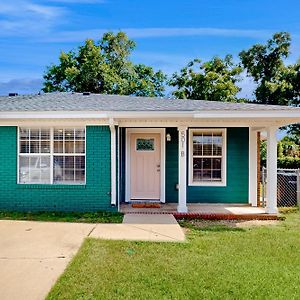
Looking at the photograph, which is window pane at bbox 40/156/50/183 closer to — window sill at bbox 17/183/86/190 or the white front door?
window sill at bbox 17/183/86/190

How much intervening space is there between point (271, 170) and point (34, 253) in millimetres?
6244

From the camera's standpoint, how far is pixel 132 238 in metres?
7.02

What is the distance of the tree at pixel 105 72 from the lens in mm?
26094

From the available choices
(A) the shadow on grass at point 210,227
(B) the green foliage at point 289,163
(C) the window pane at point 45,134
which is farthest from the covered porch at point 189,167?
(B) the green foliage at point 289,163

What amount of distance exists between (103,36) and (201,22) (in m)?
11.6

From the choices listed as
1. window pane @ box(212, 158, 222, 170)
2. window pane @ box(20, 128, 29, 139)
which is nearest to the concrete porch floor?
window pane @ box(212, 158, 222, 170)

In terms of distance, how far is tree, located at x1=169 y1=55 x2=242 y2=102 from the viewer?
25531 mm

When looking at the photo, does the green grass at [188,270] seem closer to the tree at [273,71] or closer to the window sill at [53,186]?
the window sill at [53,186]

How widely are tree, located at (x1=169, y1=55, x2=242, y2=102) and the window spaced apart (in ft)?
56.7

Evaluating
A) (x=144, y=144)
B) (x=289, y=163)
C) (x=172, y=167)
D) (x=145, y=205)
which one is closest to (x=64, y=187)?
(x=145, y=205)

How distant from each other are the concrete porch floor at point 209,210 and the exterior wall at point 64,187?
88cm

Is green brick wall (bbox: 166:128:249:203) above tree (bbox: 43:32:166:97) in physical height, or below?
below

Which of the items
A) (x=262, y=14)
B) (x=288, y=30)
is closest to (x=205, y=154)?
(x=262, y=14)

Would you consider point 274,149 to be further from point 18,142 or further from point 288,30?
point 288,30
